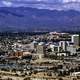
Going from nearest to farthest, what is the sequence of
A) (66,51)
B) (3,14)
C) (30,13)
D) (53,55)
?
(53,55) → (66,51) → (3,14) → (30,13)

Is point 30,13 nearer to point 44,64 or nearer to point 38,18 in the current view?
point 38,18

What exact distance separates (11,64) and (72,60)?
706cm

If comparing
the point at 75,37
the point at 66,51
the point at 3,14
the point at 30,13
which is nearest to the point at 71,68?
the point at 66,51

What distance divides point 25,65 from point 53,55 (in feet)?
26.3

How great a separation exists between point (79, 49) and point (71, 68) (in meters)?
17.4

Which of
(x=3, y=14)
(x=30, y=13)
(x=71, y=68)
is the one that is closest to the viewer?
(x=71, y=68)

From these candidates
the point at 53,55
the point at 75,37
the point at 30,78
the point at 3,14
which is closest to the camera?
the point at 30,78

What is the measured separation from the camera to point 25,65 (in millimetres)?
48781

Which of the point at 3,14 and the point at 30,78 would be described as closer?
the point at 30,78

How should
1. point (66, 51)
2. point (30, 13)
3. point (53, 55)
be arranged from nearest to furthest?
point (53, 55) < point (66, 51) < point (30, 13)

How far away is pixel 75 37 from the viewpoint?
7231cm

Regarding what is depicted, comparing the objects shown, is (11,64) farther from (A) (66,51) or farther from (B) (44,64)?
(A) (66,51)

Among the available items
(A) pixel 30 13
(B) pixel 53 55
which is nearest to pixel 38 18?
(A) pixel 30 13

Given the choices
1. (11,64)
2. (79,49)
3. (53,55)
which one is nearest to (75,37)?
(79,49)
